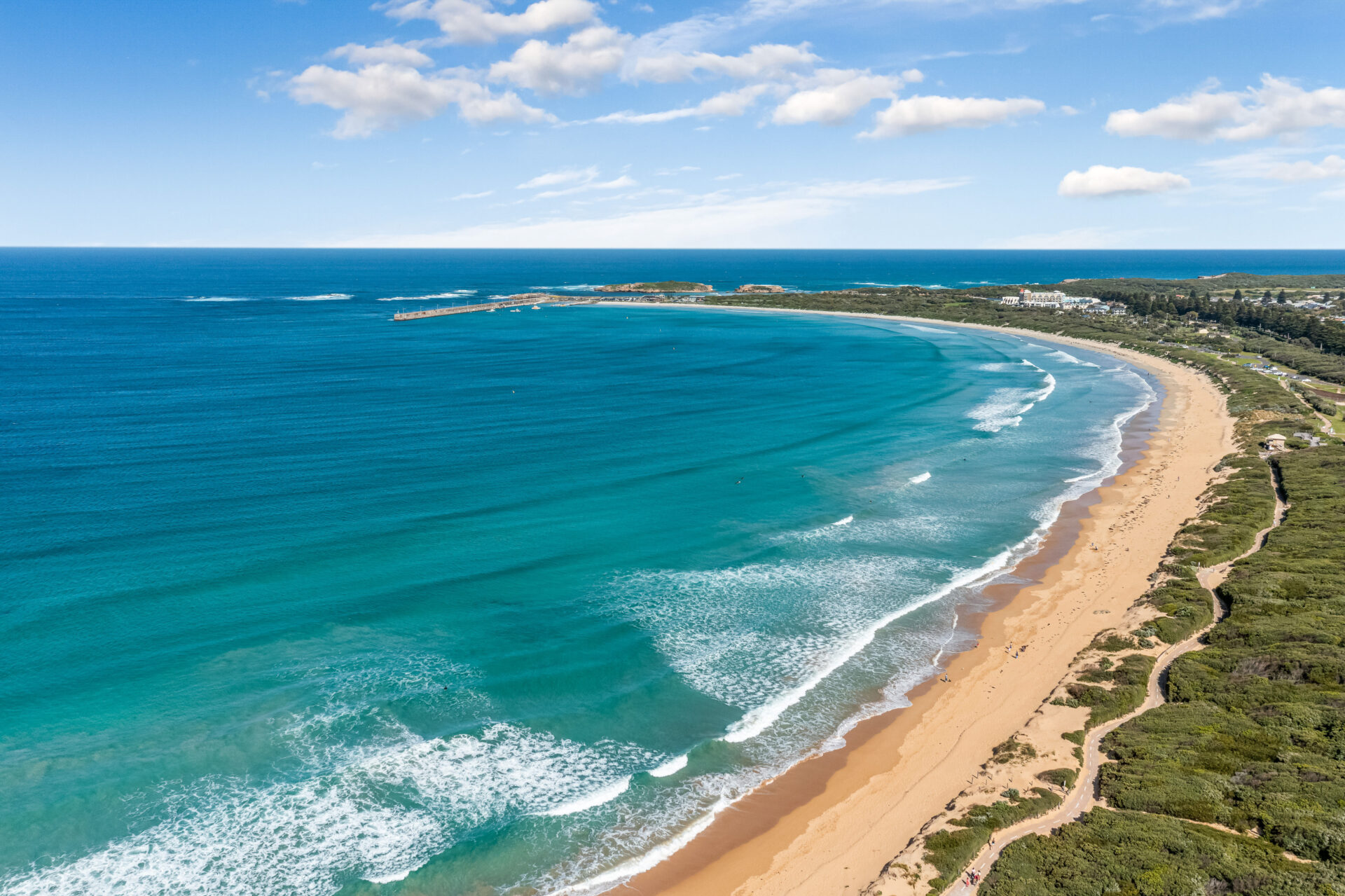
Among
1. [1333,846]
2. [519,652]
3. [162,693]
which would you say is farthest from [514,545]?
[1333,846]

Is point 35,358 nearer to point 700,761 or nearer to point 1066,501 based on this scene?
point 700,761

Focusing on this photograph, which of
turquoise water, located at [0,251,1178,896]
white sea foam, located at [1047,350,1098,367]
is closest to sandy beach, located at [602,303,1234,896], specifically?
turquoise water, located at [0,251,1178,896]

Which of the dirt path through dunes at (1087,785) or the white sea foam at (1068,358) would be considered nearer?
the dirt path through dunes at (1087,785)

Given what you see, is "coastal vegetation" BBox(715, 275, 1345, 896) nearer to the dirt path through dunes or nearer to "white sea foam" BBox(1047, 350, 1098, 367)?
the dirt path through dunes

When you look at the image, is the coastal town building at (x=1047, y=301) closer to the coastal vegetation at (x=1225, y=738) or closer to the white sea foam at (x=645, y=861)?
the coastal vegetation at (x=1225, y=738)

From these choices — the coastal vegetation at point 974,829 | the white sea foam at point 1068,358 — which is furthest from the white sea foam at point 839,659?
the white sea foam at point 1068,358

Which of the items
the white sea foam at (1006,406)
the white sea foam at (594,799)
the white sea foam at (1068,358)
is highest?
the white sea foam at (1068,358)

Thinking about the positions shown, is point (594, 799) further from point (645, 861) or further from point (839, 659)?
point (839, 659)
